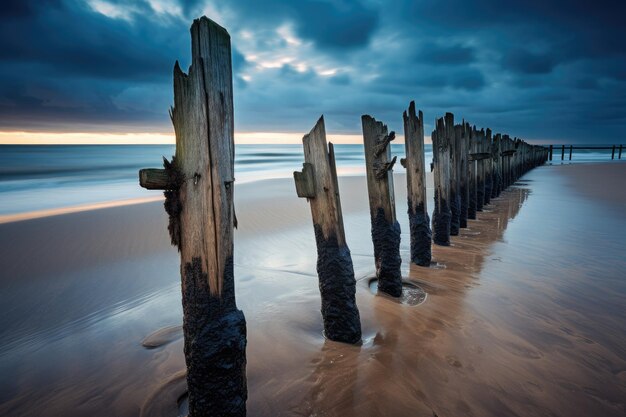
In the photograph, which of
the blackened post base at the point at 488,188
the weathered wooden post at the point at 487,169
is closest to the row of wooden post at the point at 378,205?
the weathered wooden post at the point at 487,169

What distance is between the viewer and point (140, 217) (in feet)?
29.6

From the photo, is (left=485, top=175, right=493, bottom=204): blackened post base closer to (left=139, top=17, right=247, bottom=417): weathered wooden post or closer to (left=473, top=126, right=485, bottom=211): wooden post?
(left=473, top=126, right=485, bottom=211): wooden post

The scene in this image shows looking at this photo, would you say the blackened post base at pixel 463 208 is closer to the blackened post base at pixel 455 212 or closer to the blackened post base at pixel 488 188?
the blackened post base at pixel 455 212

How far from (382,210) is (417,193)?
1373 mm

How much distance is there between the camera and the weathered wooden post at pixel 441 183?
6.24 m

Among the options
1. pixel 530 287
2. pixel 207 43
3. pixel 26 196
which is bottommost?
pixel 530 287

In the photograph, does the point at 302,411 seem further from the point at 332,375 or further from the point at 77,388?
the point at 77,388

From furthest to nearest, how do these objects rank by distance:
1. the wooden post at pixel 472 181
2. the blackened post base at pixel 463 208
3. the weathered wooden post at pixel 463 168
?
the wooden post at pixel 472 181
the blackened post base at pixel 463 208
the weathered wooden post at pixel 463 168

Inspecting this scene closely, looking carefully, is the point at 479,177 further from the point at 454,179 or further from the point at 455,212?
the point at 454,179

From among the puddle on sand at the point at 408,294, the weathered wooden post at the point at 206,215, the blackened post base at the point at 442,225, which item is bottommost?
the puddle on sand at the point at 408,294

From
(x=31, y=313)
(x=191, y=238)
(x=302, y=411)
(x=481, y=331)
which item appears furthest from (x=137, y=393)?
(x=481, y=331)

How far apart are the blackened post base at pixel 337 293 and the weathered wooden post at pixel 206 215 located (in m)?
1.19

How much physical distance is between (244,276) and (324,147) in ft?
9.47

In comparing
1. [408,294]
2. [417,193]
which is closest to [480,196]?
[417,193]
